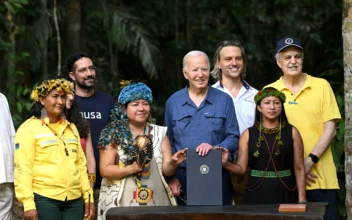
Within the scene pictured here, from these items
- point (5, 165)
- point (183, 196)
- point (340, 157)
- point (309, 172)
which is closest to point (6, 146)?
point (5, 165)

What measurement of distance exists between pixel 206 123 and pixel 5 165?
1714 millimetres

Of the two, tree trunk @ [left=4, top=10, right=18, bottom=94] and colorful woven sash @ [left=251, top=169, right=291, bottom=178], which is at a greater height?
tree trunk @ [left=4, top=10, right=18, bottom=94]

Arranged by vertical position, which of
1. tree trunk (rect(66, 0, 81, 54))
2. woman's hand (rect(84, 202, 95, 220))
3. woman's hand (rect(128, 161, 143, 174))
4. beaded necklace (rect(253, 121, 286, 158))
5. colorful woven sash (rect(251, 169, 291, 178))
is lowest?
woman's hand (rect(84, 202, 95, 220))

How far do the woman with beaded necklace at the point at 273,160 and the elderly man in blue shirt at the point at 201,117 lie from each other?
0.20 m

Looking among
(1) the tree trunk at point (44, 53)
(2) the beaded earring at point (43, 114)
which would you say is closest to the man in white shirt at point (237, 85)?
(2) the beaded earring at point (43, 114)

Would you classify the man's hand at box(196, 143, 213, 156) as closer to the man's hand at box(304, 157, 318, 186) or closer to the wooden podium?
the wooden podium

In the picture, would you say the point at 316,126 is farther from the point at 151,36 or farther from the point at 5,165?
the point at 151,36

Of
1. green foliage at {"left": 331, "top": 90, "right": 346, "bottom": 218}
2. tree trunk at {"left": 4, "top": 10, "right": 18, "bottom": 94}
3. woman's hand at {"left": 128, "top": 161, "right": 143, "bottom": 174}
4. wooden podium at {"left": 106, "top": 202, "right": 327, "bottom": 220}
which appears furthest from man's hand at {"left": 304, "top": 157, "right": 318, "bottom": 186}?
tree trunk at {"left": 4, "top": 10, "right": 18, "bottom": 94}

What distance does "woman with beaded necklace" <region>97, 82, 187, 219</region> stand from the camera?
661 cm

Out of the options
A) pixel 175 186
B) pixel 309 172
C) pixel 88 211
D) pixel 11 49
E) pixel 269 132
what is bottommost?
pixel 88 211

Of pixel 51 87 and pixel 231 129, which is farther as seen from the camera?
pixel 231 129

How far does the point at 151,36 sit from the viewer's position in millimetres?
13344

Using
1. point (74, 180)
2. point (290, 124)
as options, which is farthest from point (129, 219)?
point (290, 124)

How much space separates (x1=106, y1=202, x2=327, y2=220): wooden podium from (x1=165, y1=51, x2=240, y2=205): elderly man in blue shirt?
89 cm
